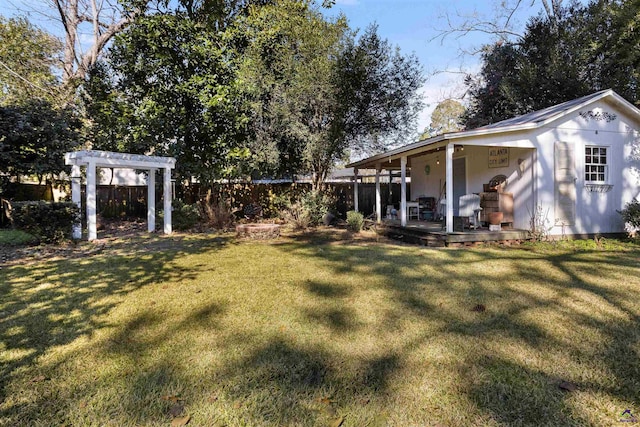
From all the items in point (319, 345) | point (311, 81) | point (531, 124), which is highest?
point (311, 81)

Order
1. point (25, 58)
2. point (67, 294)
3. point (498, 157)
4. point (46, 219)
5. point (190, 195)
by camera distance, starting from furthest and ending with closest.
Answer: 1. point (25, 58)
2. point (190, 195)
3. point (498, 157)
4. point (46, 219)
5. point (67, 294)

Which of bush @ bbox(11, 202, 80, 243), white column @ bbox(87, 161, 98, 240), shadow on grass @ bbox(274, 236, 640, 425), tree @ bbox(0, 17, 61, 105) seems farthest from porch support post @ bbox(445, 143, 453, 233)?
tree @ bbox(0, 17, 61, 105)

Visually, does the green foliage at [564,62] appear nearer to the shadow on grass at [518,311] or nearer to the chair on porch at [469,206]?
the chair on porch at [469,206]

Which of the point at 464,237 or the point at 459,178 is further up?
the point at 459,178

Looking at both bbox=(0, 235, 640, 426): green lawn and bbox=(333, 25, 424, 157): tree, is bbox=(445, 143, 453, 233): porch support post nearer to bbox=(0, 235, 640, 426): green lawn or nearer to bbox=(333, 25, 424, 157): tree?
bbox=(0, 235, 640, 426): green lawn

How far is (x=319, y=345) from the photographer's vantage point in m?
3.13

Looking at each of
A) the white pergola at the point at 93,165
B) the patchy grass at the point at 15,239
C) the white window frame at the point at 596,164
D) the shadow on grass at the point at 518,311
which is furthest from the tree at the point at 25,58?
the white window frame at the point at 596,164

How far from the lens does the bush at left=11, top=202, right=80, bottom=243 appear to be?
7.99 metres

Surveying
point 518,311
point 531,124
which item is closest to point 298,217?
point 531,124

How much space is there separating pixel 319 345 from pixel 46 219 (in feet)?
26.6

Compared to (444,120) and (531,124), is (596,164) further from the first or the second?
(444,120)

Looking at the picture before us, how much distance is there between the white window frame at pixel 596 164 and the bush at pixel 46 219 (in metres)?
13.0

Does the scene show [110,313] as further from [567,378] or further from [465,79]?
[465,79]

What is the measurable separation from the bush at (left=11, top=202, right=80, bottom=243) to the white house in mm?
8765
